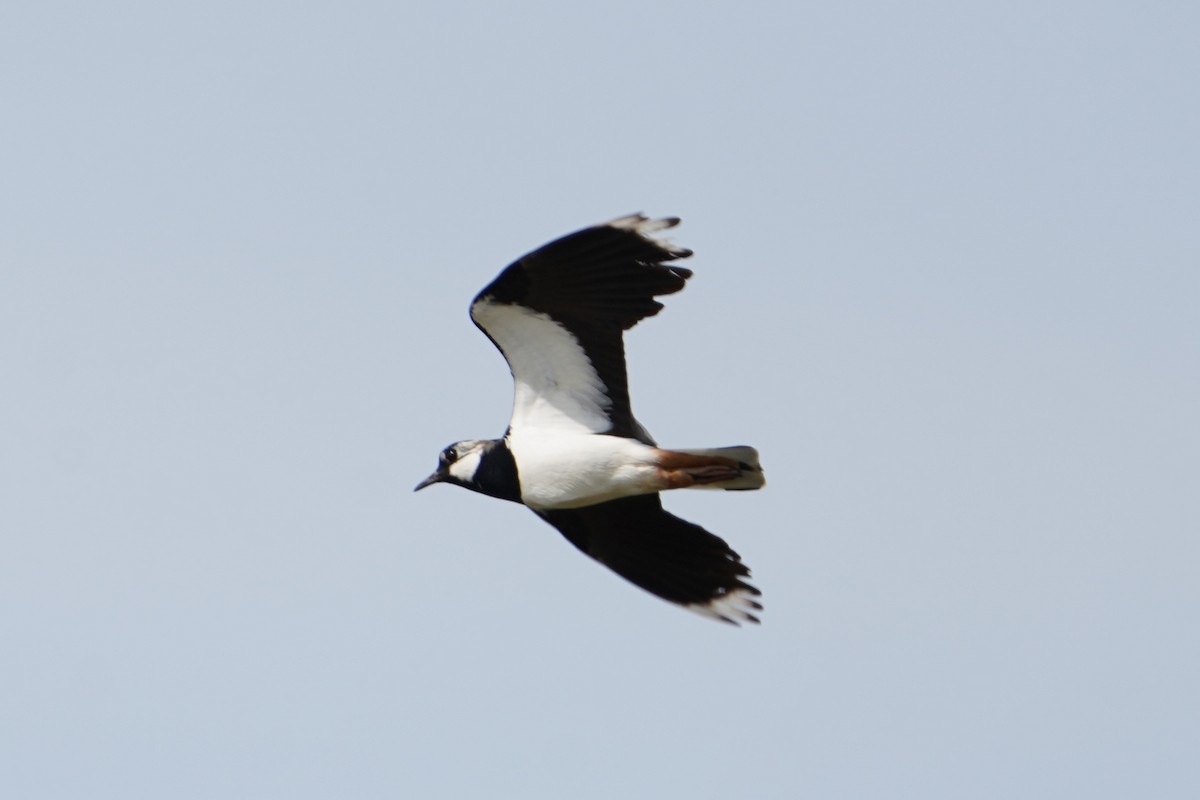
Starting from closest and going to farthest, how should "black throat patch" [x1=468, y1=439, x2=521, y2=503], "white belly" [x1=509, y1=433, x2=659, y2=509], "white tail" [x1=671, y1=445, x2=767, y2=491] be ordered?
1. "white tail" [x1=671, y1=445, x2=767, y2=491]
2. "white belly" [x1=509, y1=433, x2=659, y2=509]
3. "black throat patch" [x1=468, y1=439, x2=521, y2=503]

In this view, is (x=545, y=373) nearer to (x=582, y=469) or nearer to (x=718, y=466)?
(x=582, y=469)

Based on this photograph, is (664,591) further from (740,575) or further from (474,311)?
(474,311)

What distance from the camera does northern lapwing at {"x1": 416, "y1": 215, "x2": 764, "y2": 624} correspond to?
12250mm

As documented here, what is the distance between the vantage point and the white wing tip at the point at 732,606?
13.0m

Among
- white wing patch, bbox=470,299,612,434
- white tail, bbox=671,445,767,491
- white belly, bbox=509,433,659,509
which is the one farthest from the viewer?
white wing patch, bbox=470,299,612,434

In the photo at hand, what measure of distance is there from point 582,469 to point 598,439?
0.23 metres

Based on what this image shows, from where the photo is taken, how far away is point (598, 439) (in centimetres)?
1262

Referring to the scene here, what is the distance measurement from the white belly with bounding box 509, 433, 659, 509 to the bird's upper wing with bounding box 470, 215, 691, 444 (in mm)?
159

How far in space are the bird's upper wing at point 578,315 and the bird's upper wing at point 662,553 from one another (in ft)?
2.14

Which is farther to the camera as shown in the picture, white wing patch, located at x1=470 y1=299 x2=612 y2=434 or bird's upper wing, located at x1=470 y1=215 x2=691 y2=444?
white wing patch, located at x1=470 y1=299 x2=612 y2=434

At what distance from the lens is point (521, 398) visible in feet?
42.4

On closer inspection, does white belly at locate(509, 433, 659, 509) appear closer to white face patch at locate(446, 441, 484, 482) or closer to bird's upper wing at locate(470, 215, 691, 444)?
bird's upper wing at locate(470, 215, 691, 444)

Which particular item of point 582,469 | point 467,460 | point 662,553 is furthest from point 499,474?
point 662,553

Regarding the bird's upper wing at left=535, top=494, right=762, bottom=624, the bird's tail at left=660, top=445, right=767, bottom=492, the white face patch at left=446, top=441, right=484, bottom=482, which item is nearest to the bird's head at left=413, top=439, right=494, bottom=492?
the white face patch at left=446, top=441, right=484, bottom=482
